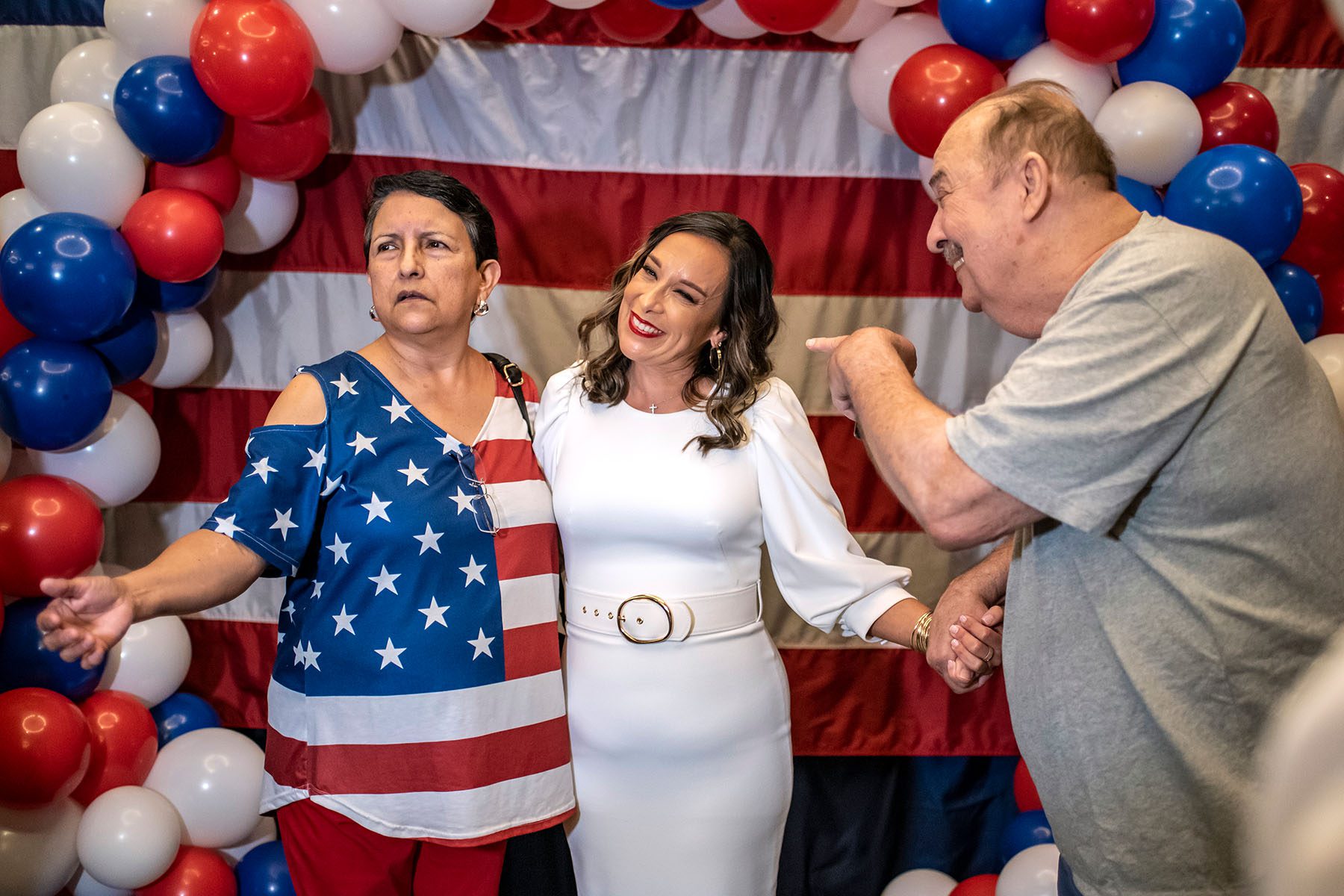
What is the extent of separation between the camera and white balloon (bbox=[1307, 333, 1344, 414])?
240cm

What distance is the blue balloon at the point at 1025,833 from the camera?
9.28ft

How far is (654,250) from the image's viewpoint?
2225mm

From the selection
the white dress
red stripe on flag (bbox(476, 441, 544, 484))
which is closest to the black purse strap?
red stripe on flag (bbox(476, 441, 544, 484))

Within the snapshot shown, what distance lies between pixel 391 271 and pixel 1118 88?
1742 millimetres

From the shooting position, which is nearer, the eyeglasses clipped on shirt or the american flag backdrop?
the eyeglasses clipped on shirt

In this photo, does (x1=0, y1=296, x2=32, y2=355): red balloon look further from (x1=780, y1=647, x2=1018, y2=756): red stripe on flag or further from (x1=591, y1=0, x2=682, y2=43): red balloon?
(x1=780, y1=647, x2=1018, y2=756): red stripe on flag

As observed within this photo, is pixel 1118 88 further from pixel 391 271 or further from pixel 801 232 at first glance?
pixel 391 271

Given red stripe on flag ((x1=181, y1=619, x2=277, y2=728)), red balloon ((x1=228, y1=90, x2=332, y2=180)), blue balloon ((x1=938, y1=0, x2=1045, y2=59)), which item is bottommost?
red stripe on flag ((x1=181, y1=619, x2=277, y2=728))

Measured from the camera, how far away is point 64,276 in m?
2.35

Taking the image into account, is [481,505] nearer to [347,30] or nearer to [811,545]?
[811,545]

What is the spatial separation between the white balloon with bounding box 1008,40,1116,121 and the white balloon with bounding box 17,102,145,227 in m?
2.08

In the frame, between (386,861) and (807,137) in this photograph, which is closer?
(386,861)

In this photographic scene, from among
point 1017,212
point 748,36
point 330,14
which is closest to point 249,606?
point 330,14

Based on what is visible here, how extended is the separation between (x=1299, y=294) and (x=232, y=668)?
9.74 ft
